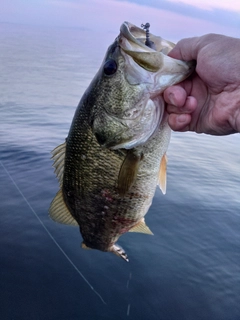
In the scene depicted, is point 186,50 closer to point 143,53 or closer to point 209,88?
point 209,88

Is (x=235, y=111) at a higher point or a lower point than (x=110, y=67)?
lower

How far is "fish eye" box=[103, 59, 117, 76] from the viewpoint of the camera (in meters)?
2.28

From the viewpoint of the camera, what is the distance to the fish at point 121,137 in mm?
2221

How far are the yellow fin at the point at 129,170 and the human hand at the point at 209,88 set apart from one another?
343 mm

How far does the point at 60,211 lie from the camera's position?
9.61 ft

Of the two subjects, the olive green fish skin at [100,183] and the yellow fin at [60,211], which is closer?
the olive green fish skin at [100,183]

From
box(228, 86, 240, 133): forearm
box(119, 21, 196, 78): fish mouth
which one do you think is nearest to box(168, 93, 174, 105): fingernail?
box(119, 21, 196, 78): fish mouth

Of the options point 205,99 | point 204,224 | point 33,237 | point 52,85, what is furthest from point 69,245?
point 52,85

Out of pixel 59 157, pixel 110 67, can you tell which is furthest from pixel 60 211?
pixel 110 67

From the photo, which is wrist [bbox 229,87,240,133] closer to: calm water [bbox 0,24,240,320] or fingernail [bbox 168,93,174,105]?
fingernail [bbox 168,93,174,105]

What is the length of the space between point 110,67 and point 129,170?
0.70 metres

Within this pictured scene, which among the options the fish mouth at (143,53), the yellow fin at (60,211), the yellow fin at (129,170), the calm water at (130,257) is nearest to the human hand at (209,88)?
the fish mouth at (143,53)

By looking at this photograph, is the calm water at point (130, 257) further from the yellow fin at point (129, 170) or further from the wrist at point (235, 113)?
the wrist at point (235, 113)

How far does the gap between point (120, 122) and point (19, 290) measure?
352cm
